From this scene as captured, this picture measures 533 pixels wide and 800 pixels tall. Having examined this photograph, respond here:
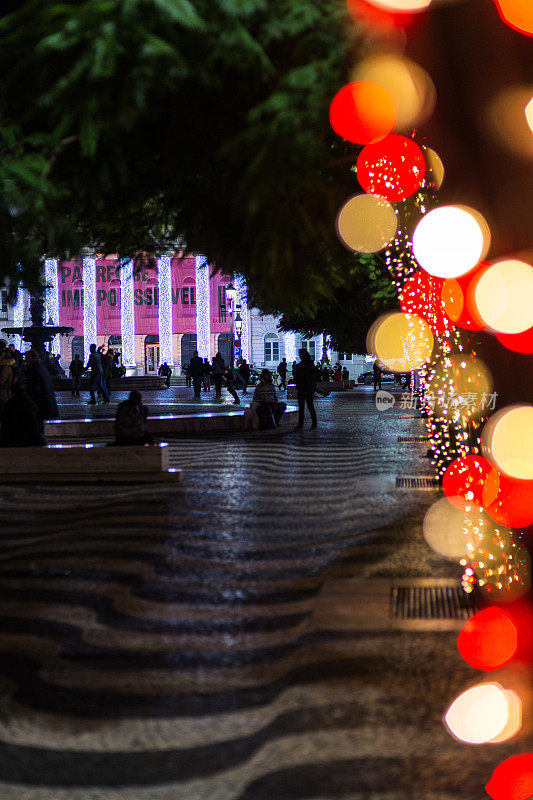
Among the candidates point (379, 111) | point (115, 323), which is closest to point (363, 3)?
point (379, 111)

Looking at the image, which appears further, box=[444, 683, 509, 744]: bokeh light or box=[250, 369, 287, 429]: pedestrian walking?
box=[250, 369, 287, 429]: pedestrian walking

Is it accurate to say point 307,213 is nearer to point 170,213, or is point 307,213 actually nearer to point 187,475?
point 170,213

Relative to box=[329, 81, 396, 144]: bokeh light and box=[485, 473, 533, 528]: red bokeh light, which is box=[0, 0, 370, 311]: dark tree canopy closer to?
box=[329, 81, 396, 144]: bokeh light

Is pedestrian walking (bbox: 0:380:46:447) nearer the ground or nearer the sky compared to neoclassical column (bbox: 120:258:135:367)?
nearer the ground

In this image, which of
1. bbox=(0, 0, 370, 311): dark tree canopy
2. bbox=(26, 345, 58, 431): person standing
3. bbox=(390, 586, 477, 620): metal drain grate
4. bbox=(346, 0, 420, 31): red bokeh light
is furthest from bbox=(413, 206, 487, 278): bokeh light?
bbox=(26, 345, 58, 431): person standing

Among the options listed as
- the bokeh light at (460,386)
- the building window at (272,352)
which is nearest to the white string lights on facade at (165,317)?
the building window at (272,352)

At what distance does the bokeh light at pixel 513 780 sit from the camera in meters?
3.22

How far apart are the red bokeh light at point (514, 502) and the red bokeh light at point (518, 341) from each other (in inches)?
26.6

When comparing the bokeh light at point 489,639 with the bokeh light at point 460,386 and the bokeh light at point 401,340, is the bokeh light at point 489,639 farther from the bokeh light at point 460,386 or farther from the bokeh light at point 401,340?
the bokeh light at point 401,340

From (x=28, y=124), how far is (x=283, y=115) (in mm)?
1796

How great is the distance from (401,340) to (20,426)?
50.1 ft

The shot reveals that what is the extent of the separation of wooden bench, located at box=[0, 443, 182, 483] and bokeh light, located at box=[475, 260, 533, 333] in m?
6.57

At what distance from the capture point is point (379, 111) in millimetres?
5156

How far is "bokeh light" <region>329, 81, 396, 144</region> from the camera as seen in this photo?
4648 millimetres
